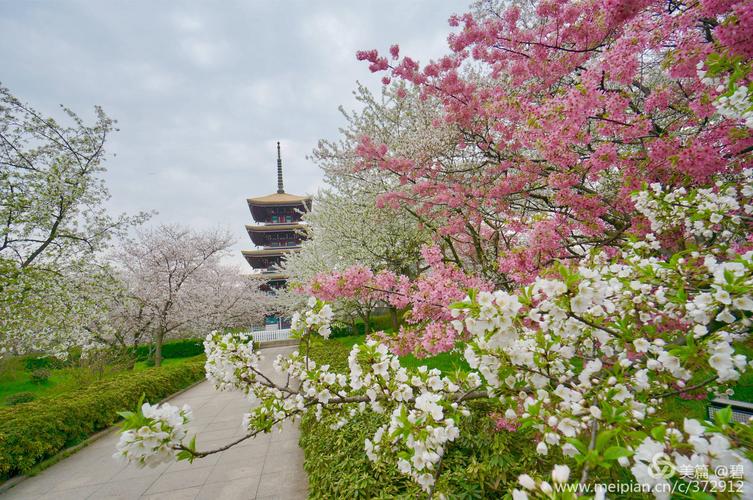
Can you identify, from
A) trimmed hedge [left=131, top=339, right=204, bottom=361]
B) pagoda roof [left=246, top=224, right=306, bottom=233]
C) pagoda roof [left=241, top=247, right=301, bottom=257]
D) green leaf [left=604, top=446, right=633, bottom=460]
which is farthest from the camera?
pagoda roof [left=246, top=224, right=306, bottom=233]

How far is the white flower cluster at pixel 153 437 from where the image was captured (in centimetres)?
159

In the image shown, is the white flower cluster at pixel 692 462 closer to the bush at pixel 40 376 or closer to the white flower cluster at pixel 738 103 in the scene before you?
the white flower cluster at pixel 738 103

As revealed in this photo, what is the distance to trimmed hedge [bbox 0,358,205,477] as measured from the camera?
17.3 feet

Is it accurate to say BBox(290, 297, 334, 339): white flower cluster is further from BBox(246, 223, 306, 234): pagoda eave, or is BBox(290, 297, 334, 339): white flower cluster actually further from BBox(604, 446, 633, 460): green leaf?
BBox(246, 223, 306, 234): pagoda eave

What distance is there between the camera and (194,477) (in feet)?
15.3

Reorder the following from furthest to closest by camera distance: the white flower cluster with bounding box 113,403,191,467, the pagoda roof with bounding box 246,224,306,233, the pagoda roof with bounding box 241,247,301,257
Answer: the pagoda roof with bounding box 246,224,306,233
the pagoda roof with bounding box 241,247,301,257
the white flower cluster with bounding box 113,403,191,467

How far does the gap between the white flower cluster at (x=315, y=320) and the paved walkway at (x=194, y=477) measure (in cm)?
272

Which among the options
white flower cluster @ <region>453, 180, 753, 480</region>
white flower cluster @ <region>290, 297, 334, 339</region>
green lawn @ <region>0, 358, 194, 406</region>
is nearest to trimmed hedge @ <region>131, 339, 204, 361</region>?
green lawn @ <region>0, 358, 194, 406</region>

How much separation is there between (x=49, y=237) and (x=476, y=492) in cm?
1177

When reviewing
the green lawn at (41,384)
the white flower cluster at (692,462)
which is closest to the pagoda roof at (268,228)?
the green lawn at (41,384)

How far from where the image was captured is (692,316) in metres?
1.67

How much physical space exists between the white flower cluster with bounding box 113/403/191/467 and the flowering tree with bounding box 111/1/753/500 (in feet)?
0.05

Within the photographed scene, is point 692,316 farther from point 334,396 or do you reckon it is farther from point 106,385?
point 106,385

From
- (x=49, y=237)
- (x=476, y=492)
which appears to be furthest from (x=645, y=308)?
(x=49, y=237)
